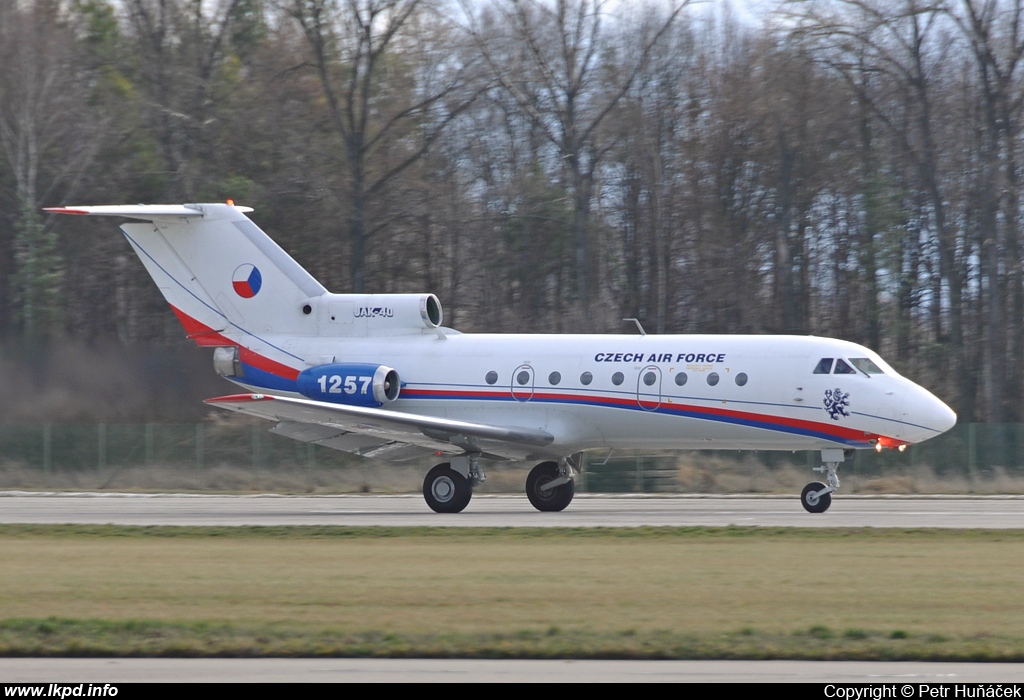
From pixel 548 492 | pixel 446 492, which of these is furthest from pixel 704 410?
pixel 446 492

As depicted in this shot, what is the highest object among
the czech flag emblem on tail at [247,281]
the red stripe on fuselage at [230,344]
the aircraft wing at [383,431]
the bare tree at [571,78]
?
the bare tree at [571,78]

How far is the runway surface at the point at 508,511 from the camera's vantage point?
20.2 metres

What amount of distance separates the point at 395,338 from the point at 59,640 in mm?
16225

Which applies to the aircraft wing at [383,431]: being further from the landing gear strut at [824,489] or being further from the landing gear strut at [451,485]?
the landing gear strut at [824,489]

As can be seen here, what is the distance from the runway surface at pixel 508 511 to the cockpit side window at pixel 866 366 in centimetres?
247

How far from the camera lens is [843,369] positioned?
22547mm

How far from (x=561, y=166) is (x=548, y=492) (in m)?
22.7

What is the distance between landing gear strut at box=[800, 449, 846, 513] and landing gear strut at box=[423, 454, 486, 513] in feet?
19.7

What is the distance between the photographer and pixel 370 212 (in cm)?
4606

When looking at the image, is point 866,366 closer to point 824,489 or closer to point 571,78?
point 824,489

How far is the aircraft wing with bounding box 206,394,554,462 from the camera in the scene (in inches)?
885

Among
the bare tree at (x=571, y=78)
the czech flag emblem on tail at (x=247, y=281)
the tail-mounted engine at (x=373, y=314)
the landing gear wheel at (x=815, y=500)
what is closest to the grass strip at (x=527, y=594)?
the landing gear wheel at (x=815, y=500)

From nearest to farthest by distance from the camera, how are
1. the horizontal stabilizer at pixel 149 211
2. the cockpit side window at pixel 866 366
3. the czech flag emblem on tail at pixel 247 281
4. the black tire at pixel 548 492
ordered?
the cockpit side window at pixel 866 366 → the black tire at pixel 548 492 → the horizontal stabilizer at pixel 149 211 → the czech flag emblem on tail at pixel 247 281
